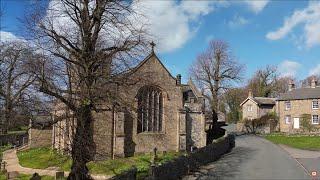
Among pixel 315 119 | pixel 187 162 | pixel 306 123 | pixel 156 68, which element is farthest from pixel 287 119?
pixel 187 162

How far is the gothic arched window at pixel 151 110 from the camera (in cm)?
3931

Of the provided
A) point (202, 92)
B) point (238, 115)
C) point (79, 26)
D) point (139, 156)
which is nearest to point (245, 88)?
point (238, 115)

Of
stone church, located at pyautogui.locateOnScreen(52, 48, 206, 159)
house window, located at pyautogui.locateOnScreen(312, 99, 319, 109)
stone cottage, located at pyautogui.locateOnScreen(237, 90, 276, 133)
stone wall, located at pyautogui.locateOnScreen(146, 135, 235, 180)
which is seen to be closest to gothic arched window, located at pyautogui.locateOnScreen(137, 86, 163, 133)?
stone church, located at pyautogui.locateOnScreen(52, 48, 206, 159)

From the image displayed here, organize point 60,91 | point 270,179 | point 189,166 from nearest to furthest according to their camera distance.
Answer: point 60,91 → point 270,179 → point 189,166

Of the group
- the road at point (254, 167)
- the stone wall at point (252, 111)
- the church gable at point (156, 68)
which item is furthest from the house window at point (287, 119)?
the church gable at point (156, 68)

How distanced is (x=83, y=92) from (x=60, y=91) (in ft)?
3.50

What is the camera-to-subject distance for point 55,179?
29609 mm

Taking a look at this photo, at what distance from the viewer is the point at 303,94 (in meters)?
69.9

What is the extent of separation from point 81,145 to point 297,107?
2251 inches

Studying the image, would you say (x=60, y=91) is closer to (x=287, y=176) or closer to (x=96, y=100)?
(x=96, y=100)

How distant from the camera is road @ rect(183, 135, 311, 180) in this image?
87.7 feet

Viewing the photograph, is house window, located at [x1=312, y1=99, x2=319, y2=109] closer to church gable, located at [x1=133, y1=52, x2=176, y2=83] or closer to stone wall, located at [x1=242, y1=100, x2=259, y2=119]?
stone wall, located at [x1=242, y1=100, x2=259, y2=119]

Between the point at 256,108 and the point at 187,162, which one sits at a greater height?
the point at 256,108

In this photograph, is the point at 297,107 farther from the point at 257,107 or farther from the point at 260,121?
the point at 257,107
